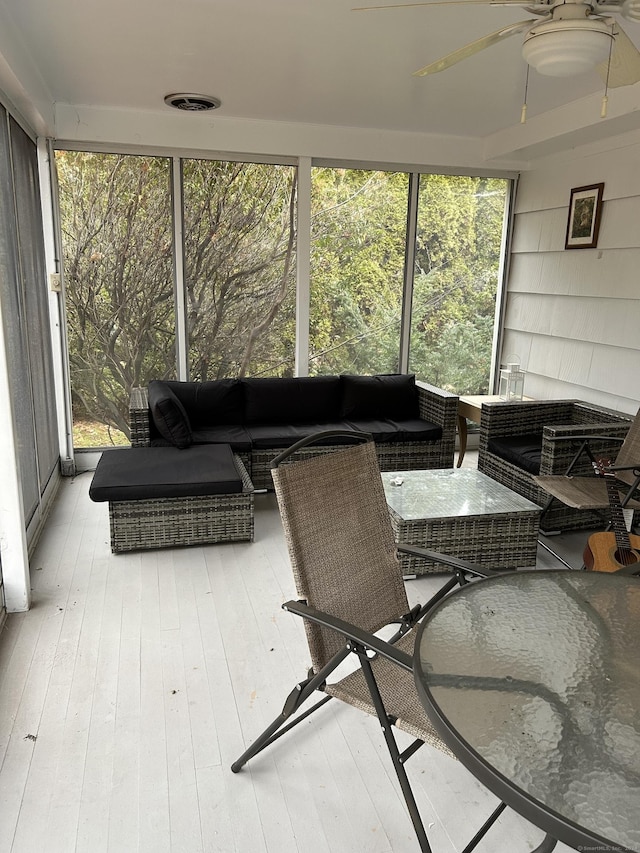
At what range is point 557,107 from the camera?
4062mm

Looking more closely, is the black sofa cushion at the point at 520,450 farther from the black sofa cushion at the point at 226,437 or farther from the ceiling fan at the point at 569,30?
the ceiling fan at the point at 569,30

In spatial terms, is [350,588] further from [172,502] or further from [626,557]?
[172,502]

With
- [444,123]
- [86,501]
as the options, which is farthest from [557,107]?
[86,501]

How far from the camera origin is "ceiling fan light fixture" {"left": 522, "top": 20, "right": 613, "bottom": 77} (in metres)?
1.85

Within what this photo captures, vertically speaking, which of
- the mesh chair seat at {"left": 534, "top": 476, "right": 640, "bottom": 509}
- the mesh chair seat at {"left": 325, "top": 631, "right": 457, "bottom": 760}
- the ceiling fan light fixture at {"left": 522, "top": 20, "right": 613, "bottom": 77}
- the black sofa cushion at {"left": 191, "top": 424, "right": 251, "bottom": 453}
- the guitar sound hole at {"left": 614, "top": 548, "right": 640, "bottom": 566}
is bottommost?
the guitar sound hole at {"left": 614, "top": 548, "right": 640, "bottom": 566}

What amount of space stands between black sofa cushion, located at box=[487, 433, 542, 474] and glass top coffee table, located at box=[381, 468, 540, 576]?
0.49m

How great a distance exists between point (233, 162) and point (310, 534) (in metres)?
3.65

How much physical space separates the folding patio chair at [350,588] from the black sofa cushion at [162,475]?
143 cm

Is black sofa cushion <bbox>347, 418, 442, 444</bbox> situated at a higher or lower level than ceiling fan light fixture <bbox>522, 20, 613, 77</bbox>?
lower

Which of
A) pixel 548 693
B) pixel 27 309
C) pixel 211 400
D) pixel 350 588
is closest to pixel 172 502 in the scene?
pixel 211 400

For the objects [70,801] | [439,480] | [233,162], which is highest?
[233,162]

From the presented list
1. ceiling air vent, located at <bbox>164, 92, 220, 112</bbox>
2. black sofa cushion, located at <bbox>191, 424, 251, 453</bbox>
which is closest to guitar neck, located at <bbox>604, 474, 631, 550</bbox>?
black sofa cushion, located at <bbox>191, 424, 251, 453</bbox>

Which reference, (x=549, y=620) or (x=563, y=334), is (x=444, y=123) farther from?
(x=549, y=620)

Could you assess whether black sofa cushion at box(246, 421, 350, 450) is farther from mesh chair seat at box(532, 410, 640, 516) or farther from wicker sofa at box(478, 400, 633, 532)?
mesh chair seat at box(532, 410, 640, 516)
